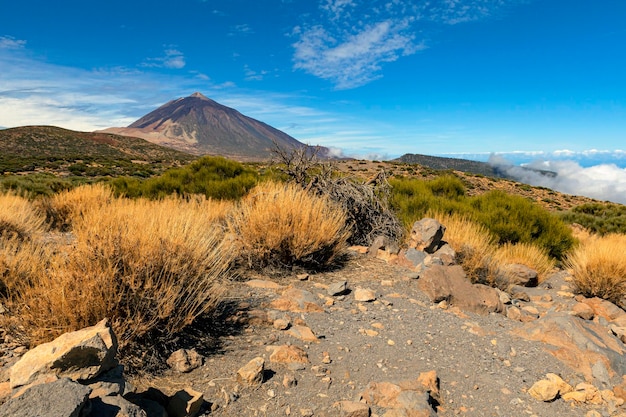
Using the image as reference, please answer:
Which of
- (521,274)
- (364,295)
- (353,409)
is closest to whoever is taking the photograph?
(353,409)

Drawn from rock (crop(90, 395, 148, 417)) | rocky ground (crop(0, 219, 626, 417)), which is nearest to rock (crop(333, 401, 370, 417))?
rocky ground (crop(0, 219, 626, 417))

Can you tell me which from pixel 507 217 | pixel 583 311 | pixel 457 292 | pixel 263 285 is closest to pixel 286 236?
pixel 263 285

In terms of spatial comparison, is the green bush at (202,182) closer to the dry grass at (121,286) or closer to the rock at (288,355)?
the dry grass at (121,286)

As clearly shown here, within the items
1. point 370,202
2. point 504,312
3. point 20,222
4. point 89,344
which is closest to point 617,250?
point 504,312

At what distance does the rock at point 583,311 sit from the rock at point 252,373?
4.64m

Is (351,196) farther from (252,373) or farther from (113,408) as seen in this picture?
(113,408)

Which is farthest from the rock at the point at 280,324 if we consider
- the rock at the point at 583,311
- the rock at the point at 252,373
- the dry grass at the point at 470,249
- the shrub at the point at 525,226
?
the shrub at the point at 525,226

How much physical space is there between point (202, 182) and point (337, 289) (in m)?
8.47

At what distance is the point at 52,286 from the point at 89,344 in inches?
46.7

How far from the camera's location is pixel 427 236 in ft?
21.4

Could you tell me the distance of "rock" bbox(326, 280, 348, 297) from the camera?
471 centimetres

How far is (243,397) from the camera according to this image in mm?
2561

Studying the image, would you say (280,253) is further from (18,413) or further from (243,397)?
(18,413)

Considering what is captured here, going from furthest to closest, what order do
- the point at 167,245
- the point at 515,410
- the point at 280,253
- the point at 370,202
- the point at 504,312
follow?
the point at 370,202 → the point at 280,253 → the point at 504,312 → the point at 167,245 → the point at 515,410
